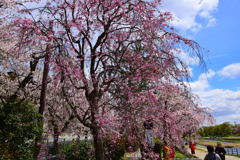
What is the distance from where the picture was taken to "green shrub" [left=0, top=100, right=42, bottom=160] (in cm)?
795

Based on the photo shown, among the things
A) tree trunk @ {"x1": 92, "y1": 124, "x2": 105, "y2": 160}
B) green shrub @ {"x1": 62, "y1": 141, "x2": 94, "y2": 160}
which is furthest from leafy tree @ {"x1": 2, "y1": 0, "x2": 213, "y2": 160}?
green shrub @ {"x1": 62, "y1": 141, "x2": 94, "y2": 160}

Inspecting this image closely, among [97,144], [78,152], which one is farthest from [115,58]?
[78,152]

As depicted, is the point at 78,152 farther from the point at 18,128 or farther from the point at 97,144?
the point at 97,144

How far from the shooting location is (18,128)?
8.20 metres

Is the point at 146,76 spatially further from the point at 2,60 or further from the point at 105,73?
the point at 2,60

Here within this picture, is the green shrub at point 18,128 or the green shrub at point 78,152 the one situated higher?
the green shrub at point 18,128

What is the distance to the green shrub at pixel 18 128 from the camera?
7945 mm

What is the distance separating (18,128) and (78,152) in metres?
3.37

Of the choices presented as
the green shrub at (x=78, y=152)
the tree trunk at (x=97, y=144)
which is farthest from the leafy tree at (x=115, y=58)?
the green shrub at (x=78, y=152)

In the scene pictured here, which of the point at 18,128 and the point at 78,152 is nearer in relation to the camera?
the point at 18,128

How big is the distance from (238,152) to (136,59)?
18.6 m

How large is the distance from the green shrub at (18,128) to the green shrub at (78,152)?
102 inches

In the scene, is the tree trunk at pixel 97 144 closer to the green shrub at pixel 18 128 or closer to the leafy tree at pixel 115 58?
the leafy tree at pixel 115 58

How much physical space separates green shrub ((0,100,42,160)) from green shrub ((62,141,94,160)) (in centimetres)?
258
